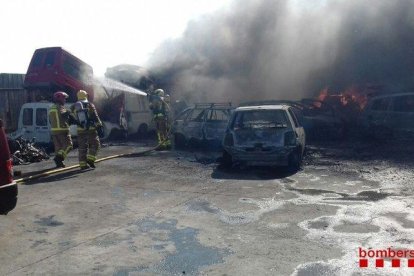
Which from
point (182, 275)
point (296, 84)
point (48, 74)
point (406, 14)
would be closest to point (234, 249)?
point (182, 275)

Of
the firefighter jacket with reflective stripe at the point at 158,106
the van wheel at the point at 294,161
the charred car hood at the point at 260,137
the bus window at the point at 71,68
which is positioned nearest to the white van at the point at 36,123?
the bus window at the point at 71,68

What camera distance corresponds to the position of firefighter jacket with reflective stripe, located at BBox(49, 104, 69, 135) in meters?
9.64

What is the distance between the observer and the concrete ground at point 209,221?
13.9 feet

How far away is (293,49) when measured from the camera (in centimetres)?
2417

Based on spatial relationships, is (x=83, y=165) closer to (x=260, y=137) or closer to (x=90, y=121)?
(x=90, y=121)

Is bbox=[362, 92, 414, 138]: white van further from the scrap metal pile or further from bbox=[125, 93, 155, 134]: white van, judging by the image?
the scrap metal pile

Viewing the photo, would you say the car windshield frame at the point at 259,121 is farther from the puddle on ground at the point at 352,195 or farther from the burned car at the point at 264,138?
the puddle on ground at the point at 352,195

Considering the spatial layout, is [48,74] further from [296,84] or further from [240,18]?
[296,84]

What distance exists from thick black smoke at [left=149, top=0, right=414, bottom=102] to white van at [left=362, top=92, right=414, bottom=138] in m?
10.5

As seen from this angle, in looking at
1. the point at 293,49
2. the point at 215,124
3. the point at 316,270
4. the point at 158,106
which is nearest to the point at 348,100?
the point at 293,49

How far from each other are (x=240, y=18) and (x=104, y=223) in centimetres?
2012

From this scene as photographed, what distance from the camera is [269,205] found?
6375mm

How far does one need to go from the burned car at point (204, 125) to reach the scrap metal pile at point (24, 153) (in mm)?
3788

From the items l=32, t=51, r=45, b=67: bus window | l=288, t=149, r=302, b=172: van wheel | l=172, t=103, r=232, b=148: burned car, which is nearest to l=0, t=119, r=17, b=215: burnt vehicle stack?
l=288, t=149, r=302, b=172: van wheel
